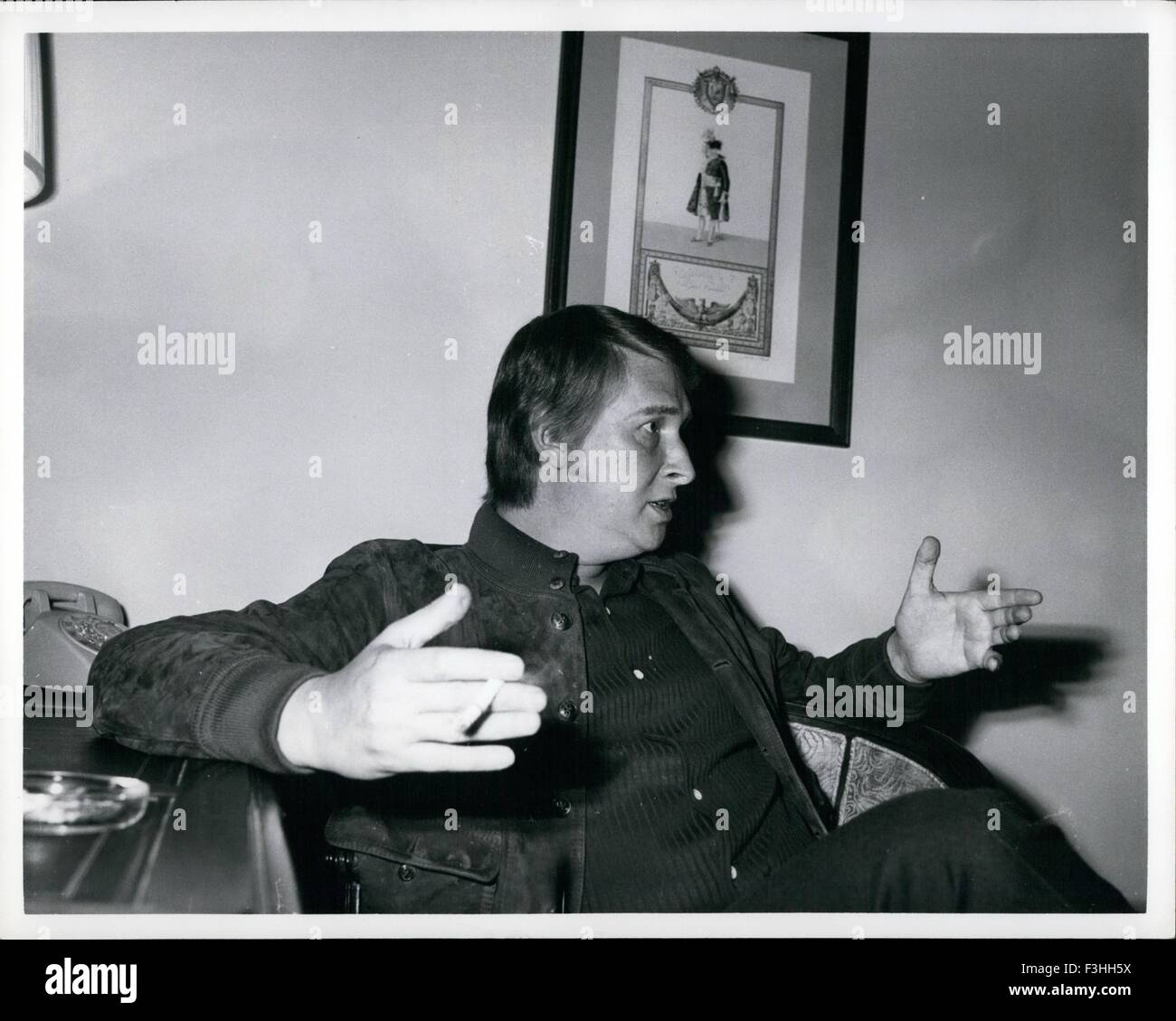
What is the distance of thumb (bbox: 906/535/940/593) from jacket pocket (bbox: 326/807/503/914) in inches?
24.8

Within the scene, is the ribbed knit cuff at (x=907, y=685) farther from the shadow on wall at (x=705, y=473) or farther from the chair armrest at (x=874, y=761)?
the shadow on wall at (x=705, y=473)

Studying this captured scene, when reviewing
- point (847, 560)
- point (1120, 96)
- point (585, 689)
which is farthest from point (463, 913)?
point (1120, 96)

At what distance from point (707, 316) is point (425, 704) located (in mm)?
1079

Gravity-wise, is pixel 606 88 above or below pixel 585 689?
above

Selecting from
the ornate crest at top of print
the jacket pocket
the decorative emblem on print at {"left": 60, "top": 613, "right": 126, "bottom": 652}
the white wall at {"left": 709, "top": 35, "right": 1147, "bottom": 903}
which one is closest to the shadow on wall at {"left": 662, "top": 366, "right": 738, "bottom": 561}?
the white wall at {"left": 709, "top": 35, "right": 1147, "bottom": 903}

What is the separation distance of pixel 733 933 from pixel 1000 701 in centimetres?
92

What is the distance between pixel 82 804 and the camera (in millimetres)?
747

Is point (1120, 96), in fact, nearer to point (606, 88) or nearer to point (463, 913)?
Answer: point (606, 88)

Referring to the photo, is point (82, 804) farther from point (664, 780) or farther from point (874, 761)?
point (874, 761)

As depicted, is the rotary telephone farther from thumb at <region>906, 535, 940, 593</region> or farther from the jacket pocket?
thumb at <region>906, 535, 940, 593</region>

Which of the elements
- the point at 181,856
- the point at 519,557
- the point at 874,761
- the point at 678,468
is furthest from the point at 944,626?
the point at 181,856

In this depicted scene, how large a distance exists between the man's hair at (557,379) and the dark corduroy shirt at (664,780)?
0.65ft

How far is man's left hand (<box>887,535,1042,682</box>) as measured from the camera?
1173 mm
